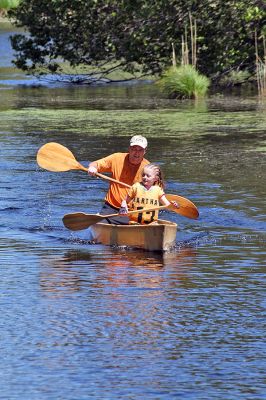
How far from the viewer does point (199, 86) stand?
28688 millimetres

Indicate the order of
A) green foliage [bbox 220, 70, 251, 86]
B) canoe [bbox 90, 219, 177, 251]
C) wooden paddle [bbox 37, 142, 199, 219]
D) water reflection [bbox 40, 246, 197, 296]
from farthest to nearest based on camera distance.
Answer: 1. green foliage [bbox 220, 70, 251, 86]
2. wooden paddle [bbox 37, 142, 199, 219]
3. canoe [bbox 90, 219, 177, 251]
4. water reflection [bbox 40, 246, 197, 296]

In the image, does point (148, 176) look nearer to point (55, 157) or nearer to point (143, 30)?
point (55, 157)

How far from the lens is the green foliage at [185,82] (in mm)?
28578

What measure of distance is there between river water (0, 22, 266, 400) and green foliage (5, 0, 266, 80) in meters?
Answer: 6.81

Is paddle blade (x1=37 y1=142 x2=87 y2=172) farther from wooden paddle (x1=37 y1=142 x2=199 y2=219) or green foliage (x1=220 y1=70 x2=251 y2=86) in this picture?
green foliage (x1=220 y1=70 x2=251 y2=86)

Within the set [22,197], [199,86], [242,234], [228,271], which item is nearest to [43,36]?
[199,86]

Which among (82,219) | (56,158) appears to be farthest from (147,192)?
(56,158)

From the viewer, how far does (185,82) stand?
94.1 ft

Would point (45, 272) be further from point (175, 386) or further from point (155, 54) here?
point (155, 54)

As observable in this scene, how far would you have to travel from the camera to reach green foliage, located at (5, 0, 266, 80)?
93.4 feet

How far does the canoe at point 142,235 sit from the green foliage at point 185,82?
16.1m

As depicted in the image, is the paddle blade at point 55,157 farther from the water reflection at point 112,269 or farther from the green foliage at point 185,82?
the green foliage at point 185,82

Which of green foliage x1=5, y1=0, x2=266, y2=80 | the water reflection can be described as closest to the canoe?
the water reflection

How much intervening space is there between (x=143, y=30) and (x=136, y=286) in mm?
19526
